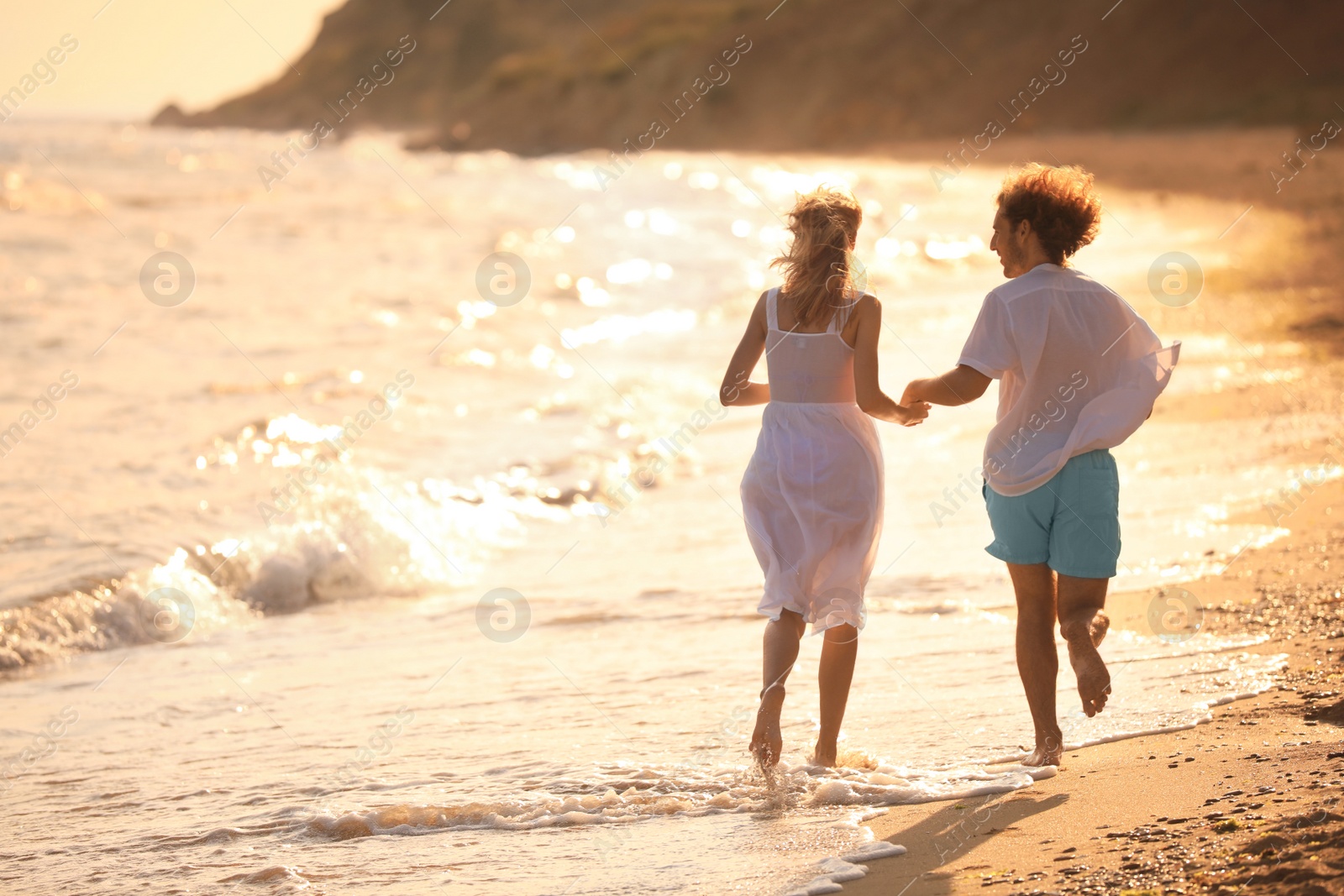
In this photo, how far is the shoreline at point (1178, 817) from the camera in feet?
9.01

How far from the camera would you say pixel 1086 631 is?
3576 mm

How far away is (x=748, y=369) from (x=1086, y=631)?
1224mm

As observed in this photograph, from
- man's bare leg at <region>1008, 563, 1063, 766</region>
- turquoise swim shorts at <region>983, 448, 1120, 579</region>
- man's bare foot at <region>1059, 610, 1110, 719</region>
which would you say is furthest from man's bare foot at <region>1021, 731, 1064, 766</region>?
turquoise swim shorts at <region>983, 448, 1120, 579</region>

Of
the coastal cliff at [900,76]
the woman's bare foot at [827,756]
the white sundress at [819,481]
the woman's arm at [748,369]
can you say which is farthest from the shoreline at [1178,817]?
the coastal cliff at [900,76]

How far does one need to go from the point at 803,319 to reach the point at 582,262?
1737cm

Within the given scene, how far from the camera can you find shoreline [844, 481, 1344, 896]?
275 cm

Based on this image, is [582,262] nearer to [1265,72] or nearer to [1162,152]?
[1162,152]

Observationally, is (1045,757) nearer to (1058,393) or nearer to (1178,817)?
(1178,817)

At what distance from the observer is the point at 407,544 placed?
7.15 meters

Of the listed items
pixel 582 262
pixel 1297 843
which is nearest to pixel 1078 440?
pixel 1297 843

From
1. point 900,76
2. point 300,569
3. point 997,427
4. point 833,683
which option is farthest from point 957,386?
point 900,76

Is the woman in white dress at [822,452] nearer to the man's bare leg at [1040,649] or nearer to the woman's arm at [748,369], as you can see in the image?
the woman's arm at [748,369]

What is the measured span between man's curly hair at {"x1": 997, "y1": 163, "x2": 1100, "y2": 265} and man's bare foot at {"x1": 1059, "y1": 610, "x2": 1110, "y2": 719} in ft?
3.33

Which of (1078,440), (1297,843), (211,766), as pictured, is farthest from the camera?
(211,766)
